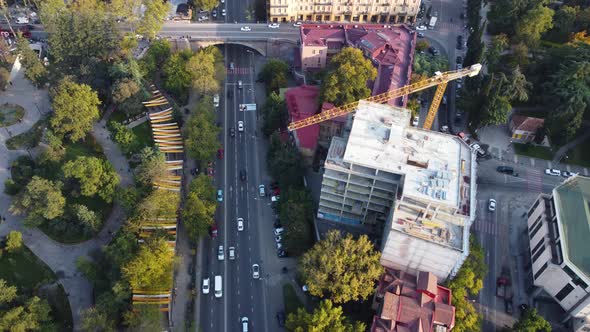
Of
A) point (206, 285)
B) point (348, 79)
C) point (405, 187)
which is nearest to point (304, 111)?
point (348, 79)

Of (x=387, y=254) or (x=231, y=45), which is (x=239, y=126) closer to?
(x=231, y=45)

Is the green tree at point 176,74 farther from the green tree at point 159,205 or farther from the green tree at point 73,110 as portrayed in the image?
the green tree at point 159,205

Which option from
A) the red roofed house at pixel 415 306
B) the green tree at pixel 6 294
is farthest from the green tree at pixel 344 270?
the green tree at pixel 6 294

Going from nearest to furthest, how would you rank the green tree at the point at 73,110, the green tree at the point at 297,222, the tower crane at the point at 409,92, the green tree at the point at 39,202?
1. the green tree at the point at 39,202
2. the green tree at the point at 297,222
3. the tower crane at the point at 409,92
4. the green tree at the point at 73,110

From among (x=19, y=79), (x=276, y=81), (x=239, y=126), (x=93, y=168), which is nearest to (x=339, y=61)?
(x=276, y=81)

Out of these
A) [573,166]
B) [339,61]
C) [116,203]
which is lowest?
[116,203]

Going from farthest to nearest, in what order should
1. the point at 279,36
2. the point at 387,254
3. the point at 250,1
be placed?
the point at 250,1 → the point at 279,36 → the point at 387,254
